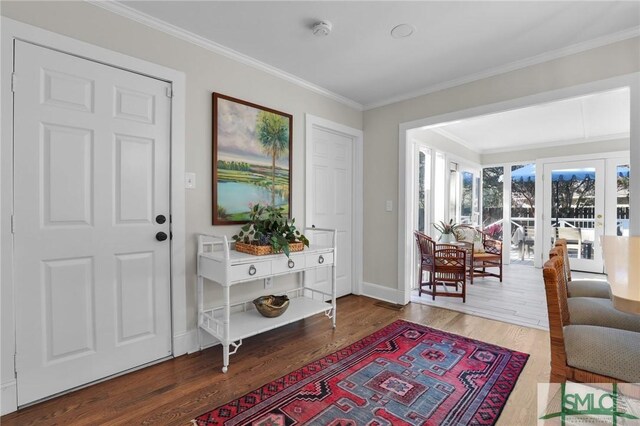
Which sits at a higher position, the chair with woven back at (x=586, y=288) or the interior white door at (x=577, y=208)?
the interior white door at (x=577, y=208)

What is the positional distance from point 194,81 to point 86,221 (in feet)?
4.16

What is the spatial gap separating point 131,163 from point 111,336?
3.77 ft

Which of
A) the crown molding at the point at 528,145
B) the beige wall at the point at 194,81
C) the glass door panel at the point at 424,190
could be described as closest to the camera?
the beige wall at the point at 194,81

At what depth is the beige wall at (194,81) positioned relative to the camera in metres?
1.84

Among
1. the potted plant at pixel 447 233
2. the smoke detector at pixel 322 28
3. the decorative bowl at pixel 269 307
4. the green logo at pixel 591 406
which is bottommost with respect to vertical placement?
the green logo at pixel 591 406

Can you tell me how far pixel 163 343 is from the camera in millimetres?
2252

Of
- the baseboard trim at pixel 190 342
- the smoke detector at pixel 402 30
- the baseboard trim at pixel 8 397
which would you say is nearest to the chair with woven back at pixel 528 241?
the smoke detector at pixel 402 30

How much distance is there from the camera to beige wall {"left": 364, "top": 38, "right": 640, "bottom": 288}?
2.43 meters

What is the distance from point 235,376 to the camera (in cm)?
Result: 206

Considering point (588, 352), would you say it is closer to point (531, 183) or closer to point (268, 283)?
point (268, 283)

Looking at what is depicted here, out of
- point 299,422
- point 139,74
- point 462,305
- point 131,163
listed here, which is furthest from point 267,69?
point 462,305

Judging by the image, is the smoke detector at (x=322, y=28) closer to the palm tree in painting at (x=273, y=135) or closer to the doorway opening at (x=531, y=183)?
the palm tree in painting at (x=273, y=135)

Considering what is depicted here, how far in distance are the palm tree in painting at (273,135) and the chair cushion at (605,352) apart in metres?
2.31

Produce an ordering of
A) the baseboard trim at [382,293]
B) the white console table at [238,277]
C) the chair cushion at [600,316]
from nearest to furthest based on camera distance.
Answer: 1. the chair cushion at [600,316]
2. the white console table at [238,277]
3. the baseboard trim at [382,293]
